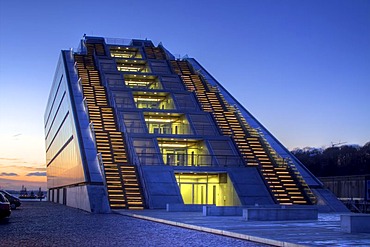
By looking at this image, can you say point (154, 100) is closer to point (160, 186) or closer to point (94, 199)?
point (160, 186)

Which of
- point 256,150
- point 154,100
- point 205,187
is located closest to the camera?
point 205,187

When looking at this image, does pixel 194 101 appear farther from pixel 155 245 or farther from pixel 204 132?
pixel 155 245

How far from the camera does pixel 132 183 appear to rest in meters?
36.1

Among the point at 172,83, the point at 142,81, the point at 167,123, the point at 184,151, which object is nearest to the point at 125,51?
the point at 142,81

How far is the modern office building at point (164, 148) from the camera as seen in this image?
36281mm

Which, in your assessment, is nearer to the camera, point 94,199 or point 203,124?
point 94,199

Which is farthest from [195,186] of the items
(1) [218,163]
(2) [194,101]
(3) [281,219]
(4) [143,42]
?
(4) [143,42]

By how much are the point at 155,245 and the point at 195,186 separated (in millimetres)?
27150

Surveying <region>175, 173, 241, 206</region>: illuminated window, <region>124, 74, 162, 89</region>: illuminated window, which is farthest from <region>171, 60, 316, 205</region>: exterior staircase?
<region>124, 74, 162, 89</region>: illuminated window

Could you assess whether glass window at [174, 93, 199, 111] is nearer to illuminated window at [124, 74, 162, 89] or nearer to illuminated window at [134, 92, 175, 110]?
illuminated window at [134, 92, 175, 110]

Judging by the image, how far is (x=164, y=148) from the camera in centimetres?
4572

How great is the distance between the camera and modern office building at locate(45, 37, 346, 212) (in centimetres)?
3628

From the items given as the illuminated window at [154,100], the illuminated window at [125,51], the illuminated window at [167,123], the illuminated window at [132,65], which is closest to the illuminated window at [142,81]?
the illuminated window at [154,100]

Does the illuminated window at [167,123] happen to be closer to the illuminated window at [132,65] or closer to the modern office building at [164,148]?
the modern office building at [164,148]
